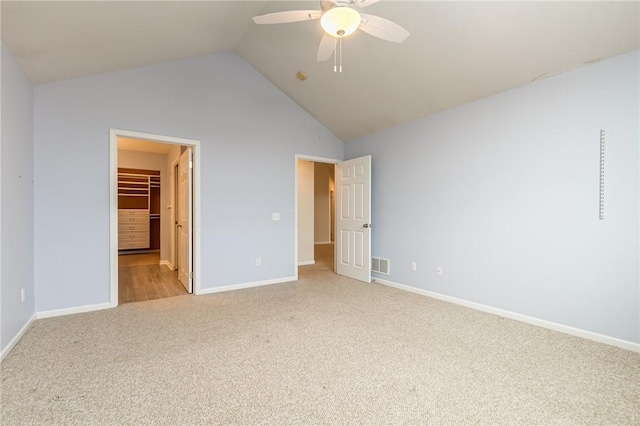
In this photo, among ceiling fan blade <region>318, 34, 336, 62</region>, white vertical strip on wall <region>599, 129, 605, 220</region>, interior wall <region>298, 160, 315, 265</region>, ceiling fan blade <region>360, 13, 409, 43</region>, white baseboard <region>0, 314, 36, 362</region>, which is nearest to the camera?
ceiling fan blade <region>360, 13, 409, 43</region>

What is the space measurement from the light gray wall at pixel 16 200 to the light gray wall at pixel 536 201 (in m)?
4.25

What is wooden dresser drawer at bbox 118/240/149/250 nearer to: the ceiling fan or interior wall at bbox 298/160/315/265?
interior wall at bbox 298/160/315/265

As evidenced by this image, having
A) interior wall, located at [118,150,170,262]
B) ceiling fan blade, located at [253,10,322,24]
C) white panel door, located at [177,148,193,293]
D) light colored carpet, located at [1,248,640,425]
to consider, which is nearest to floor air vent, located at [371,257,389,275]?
light colored carpet, located at [1,248,640,425]

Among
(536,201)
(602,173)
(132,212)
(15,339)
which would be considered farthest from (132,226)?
(602,173)

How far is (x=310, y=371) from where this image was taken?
2.05 meters

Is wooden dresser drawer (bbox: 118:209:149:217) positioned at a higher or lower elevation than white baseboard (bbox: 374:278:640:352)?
higher

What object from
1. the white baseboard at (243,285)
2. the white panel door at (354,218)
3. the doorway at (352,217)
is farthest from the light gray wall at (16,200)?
the white panel door at (354,218)

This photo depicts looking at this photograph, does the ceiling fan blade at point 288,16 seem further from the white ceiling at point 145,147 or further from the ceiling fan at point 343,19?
the white ceiling at point 145,147

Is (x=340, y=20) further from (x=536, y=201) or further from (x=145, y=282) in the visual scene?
(x=145, y=282)

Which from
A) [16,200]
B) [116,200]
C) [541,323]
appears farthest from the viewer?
[116,200]

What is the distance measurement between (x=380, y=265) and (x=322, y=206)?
571 cm

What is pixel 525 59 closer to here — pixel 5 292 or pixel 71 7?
pixel 71 7

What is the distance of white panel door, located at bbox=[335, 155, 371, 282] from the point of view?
15.2ft

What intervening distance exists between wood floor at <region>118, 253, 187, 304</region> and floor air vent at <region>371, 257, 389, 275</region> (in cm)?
288
